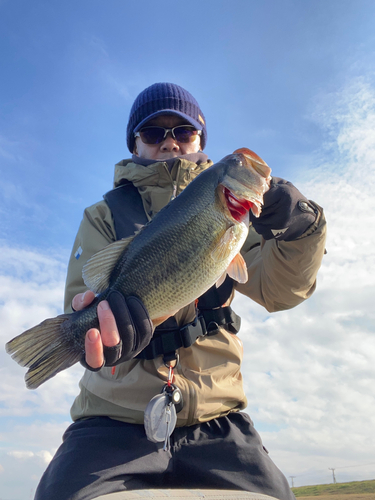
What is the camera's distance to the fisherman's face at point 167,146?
16.5 feet

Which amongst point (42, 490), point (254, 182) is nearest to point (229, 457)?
point (42, 490)

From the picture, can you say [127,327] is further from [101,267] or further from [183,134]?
[183,134]

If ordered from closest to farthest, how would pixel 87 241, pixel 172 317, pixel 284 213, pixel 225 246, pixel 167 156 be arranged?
pixel 225 246 → pixel 284 213 → pixel 172 317 → pixel 87 241 → pixel 167 156

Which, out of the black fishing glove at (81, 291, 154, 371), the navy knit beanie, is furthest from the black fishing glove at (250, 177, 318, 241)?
the navy knit beanie

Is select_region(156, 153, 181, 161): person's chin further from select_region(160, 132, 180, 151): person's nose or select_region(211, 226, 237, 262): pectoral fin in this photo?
select_region(211, 226, 237, 262): pectoral fin

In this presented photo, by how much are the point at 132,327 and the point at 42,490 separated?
1636 millimetres

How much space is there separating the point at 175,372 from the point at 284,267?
1.64 metres

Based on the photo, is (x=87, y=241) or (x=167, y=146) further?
(x=167, y=146)

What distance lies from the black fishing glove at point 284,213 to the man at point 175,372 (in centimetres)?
1

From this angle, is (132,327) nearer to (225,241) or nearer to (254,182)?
(225,241)

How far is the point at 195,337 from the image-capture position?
3.59 meters

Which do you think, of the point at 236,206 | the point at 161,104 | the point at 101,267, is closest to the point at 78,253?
the point at 101,267

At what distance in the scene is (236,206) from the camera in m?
3.10

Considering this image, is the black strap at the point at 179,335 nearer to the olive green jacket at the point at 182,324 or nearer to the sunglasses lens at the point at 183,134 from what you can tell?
the olive green jacket at the point at 182,324
